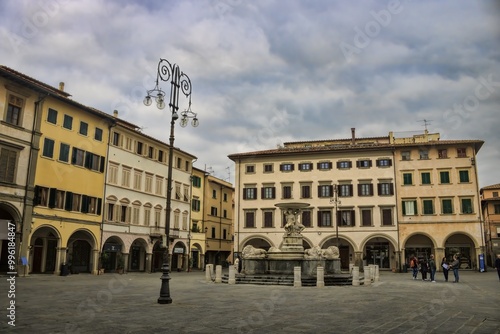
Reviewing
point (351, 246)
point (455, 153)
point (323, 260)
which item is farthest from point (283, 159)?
point (323, 260)

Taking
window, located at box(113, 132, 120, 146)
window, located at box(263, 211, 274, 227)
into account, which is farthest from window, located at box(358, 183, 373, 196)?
window, located at box(113, 132, 120, 146)

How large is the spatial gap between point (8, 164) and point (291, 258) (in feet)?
60.1

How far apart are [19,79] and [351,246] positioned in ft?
116

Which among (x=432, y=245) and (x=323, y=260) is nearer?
(x=323, y=260)

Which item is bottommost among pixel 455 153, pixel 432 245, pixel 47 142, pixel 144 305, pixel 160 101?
pixel 144 305

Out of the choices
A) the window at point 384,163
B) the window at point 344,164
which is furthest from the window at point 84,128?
the window at point 384,163

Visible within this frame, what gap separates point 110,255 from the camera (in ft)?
131

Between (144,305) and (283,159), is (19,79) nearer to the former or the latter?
(144,305)

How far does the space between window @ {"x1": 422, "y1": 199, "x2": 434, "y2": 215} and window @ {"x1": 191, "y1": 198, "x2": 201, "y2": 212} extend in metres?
24.6

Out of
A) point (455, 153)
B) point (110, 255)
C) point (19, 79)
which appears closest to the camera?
point (19, 79)

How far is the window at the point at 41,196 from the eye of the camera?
98.3 feet

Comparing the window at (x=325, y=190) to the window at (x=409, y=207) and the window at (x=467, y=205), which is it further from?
the window at (x=467, y=205)

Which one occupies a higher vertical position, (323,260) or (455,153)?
(455,153)

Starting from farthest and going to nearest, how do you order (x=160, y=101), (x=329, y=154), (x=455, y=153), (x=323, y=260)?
(x=329, y=154)
(x=455, y=153)
(x=323, y=260)
(x=160, y=101)
